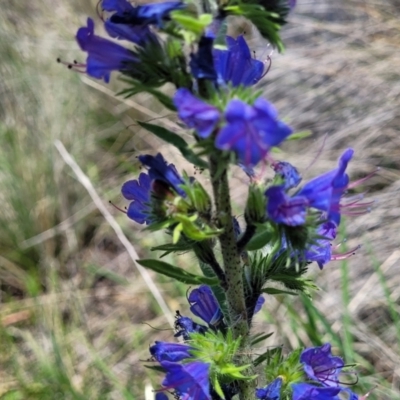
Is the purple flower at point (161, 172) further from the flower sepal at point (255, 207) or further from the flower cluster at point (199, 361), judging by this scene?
the flower cluster at point (199, 361)

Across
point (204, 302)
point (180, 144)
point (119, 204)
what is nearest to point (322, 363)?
point (204, 302)

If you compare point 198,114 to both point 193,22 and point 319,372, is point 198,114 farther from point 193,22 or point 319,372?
point 319,372

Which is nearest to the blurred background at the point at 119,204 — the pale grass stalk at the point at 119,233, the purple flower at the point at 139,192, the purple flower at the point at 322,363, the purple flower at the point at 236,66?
the pale grass stalk at the point at 119,233

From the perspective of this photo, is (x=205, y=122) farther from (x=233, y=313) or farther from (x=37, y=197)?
(x=37, y=197)

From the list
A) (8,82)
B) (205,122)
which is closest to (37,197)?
(8,82)

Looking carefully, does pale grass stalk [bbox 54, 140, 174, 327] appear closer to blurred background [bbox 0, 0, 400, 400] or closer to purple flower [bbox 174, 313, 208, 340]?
blurred background [bbox 0, 0, 400, 400]

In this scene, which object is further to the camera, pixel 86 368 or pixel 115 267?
pixel 115 267
